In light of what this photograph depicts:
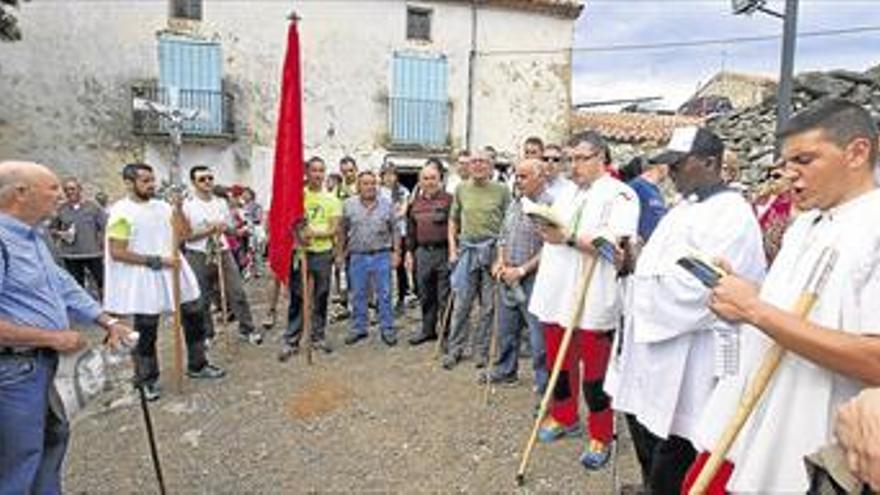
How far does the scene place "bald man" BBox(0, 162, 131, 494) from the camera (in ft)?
11.1

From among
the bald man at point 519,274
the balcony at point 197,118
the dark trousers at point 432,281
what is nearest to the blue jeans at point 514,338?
the bald man at point 519,274

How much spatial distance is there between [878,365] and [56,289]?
3453mm

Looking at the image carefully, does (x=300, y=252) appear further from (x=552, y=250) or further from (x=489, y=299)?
(x=552, y=250)

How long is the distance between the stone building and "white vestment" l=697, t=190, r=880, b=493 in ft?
63.6

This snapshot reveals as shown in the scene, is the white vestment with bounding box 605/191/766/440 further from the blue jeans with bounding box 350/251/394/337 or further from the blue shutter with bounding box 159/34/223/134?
the blue shutter with bounding box 159/34/223/134

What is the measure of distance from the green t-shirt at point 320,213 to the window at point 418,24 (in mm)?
15038

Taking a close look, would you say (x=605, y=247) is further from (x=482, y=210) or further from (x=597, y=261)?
(x=482, y=210)

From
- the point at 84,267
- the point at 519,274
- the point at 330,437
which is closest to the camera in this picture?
the point at 330,437

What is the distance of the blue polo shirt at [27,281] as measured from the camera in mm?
3436

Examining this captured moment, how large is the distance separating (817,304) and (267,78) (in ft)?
66.6

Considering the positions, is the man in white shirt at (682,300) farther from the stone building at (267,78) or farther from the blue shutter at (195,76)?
the stone building at (267,78)

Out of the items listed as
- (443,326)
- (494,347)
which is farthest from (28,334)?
(443,326)

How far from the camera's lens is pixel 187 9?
792 inches

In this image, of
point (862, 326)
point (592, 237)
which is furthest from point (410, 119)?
point (862, 326)
